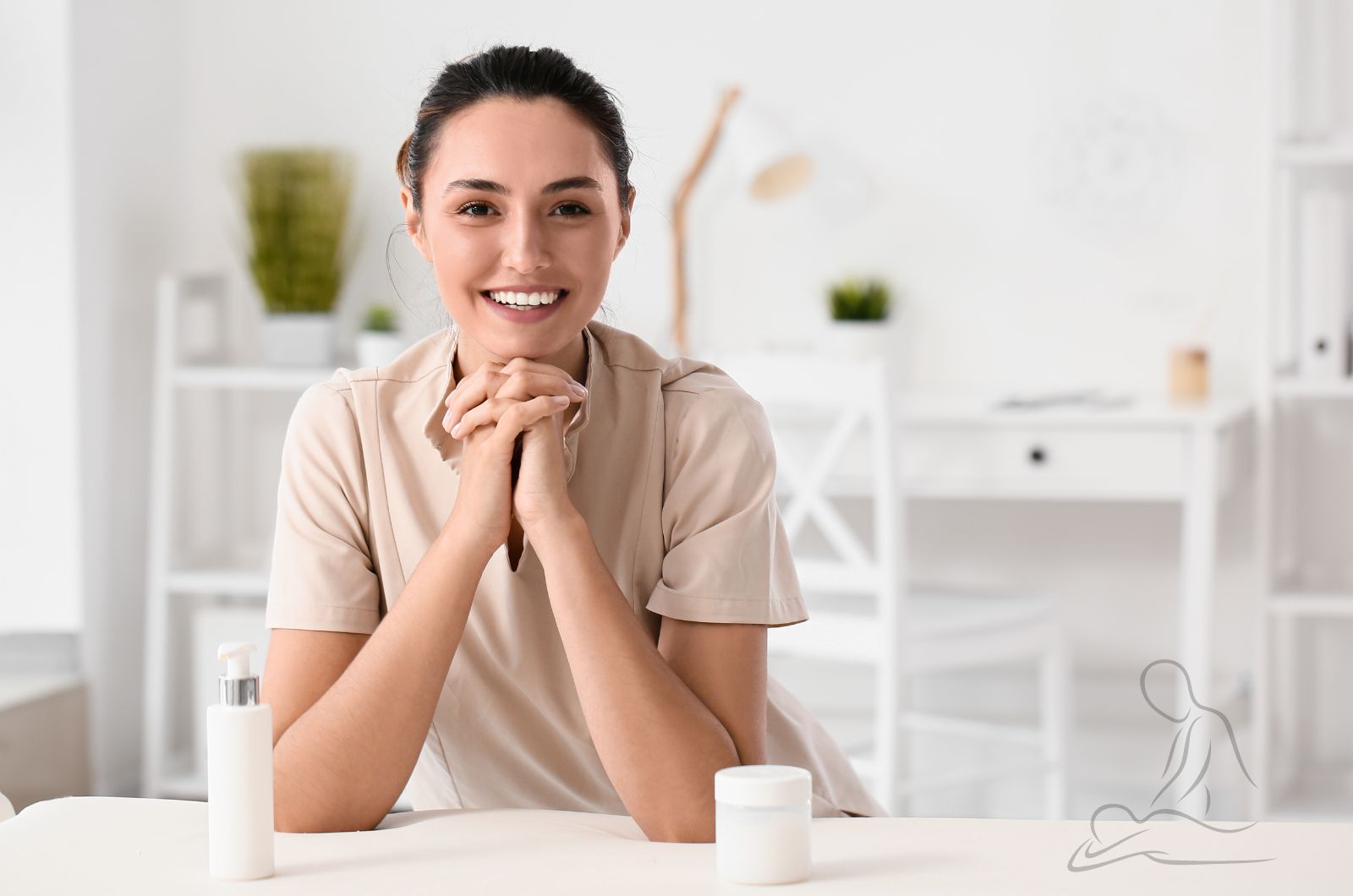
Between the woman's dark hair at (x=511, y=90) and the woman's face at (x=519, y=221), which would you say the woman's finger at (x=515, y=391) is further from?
the woman's dark hair at (x=511, y=90)

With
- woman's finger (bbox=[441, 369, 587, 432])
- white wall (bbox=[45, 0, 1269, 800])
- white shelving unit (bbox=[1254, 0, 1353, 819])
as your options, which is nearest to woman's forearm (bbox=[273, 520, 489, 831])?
woman's finger (bbox=[441, 369, 587, 432])

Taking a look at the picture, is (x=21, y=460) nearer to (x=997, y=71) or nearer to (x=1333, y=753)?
(x=997, y=71)

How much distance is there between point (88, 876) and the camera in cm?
91

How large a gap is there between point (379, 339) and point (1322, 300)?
1.74m

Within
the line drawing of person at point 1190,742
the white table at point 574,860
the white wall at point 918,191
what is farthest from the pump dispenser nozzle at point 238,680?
the white wall at point 918,191

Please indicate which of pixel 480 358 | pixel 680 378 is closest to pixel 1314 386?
pixel 680 378

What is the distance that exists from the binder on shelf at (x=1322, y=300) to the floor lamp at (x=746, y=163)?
93cm

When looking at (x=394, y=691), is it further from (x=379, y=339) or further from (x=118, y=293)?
(x=118, y=293)

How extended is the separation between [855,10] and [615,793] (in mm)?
2108

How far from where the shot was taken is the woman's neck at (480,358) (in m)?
1.36

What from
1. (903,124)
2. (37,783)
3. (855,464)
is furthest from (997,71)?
(37,783)

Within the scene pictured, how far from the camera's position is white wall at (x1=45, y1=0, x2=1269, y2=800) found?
2.90 m

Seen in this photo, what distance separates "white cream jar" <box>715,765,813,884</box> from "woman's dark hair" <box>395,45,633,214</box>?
63cm

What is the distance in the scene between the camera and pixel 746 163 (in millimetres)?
2871
